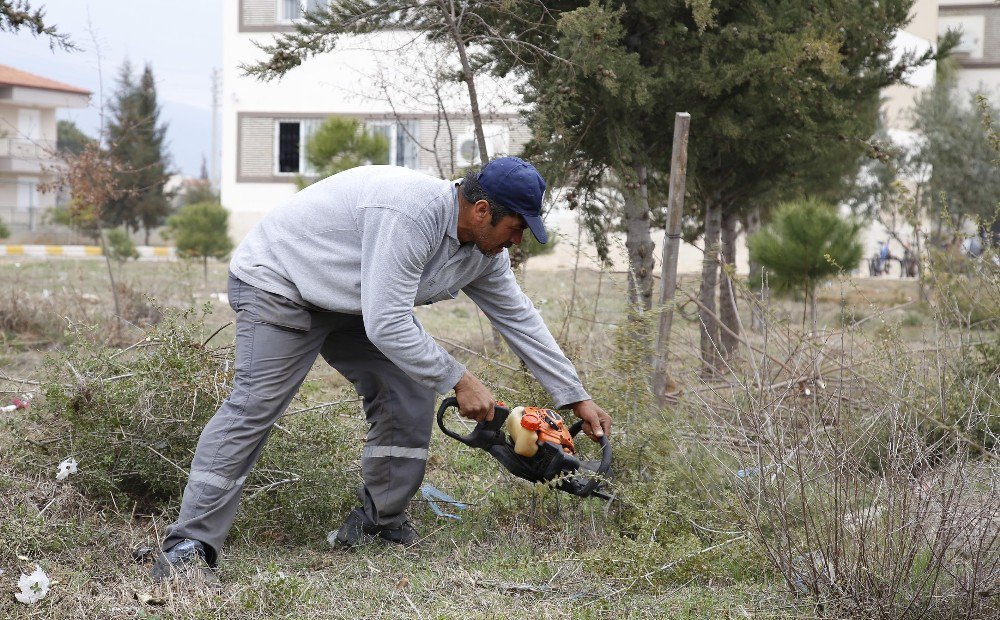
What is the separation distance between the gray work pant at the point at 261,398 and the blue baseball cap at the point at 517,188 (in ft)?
2.67

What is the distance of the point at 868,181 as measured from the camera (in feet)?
81.6

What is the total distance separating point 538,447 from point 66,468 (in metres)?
1.83

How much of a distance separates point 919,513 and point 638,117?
15.5ft

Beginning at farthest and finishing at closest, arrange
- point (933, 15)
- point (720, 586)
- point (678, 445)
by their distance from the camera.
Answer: point (933, 15), point (678, 445), point (720, 586)

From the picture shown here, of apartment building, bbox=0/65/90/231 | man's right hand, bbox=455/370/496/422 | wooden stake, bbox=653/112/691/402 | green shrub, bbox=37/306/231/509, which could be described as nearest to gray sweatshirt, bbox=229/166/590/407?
man's right hand, bbox=455/370/496/422

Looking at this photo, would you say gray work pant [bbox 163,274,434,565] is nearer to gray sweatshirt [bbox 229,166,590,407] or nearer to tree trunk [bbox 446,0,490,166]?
gray sweatshirt [bbox 229,166,590,407]

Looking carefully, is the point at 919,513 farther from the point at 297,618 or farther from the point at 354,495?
the point at 354,495

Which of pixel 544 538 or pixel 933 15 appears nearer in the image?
pixel 544 538

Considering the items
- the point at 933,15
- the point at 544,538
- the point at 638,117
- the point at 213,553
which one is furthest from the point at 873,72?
the point at 933,15

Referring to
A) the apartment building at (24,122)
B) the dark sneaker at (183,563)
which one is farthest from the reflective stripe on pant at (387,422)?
the apartment building at (24,122)

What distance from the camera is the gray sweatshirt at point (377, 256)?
3.54 metres

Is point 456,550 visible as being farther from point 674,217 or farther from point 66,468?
point 674,217

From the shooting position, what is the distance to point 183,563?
3494 millimetres

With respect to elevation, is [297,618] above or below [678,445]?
below
